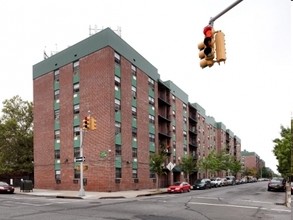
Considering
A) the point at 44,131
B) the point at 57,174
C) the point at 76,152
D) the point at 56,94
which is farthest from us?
the point at 44,131

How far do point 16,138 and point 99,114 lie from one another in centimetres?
2523

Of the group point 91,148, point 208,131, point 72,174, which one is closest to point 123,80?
point 91,148

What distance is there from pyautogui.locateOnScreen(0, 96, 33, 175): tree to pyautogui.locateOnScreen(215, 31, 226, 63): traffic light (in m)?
55.9

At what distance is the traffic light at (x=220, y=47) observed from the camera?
9.94m

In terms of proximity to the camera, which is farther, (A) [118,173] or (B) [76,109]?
(B) [76,109]

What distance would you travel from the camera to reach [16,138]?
6241 centimetres

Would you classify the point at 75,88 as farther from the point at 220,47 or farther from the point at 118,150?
the point at 220,47

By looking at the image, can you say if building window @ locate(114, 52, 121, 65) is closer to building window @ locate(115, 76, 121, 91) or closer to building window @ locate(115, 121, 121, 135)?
building window @ locate(115, 76, 121, 91)

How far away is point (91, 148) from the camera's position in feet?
140

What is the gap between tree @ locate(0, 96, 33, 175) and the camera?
61375 mm

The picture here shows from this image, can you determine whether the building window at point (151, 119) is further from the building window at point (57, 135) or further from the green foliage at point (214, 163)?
the green foliage at point (214, 163)

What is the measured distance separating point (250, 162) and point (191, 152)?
119193 mm

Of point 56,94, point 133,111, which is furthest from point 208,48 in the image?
point 56,94

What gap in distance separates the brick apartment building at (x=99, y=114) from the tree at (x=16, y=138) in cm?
1221
